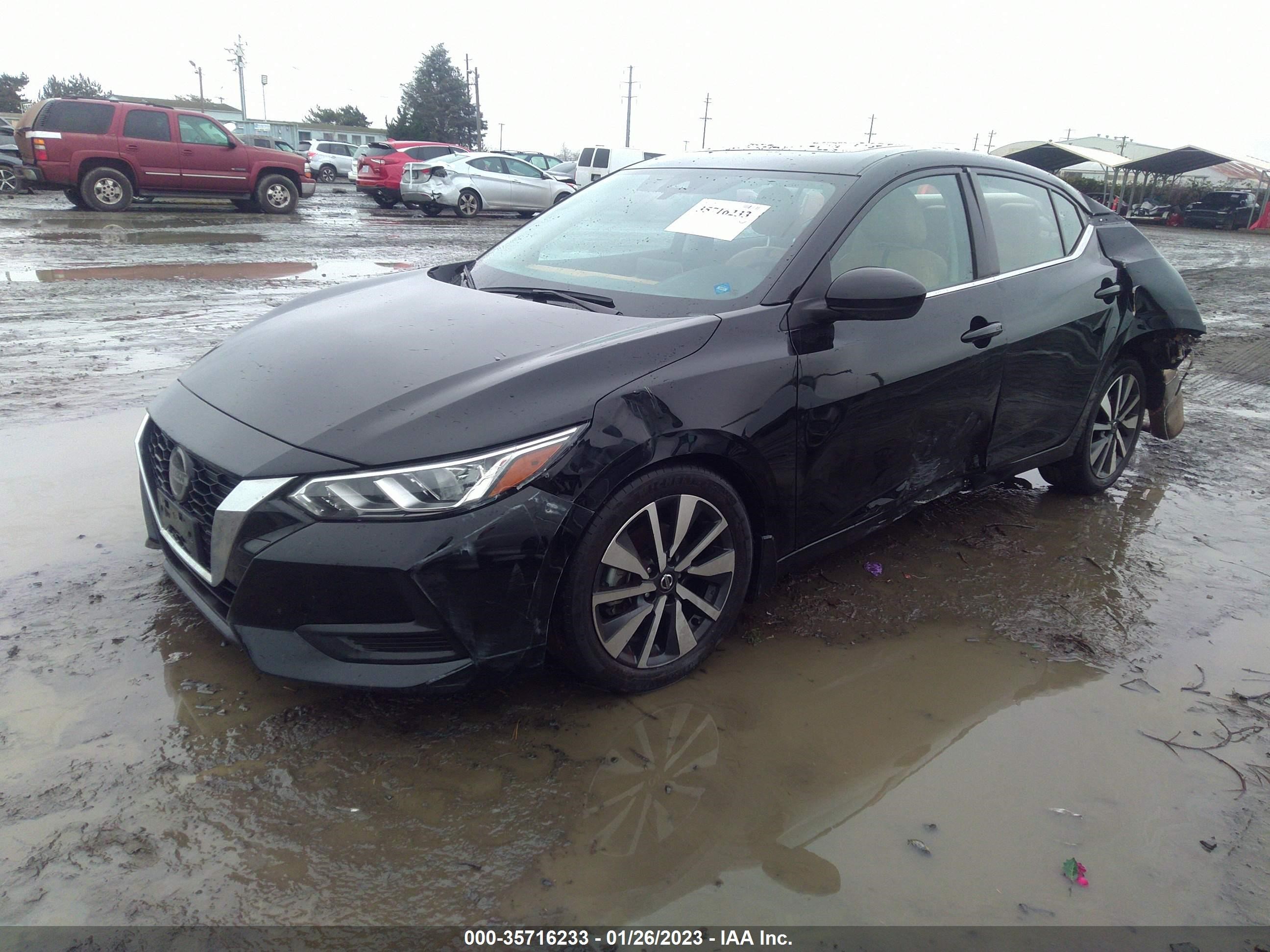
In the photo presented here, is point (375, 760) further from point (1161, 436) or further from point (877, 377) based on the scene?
point (1161, 436)

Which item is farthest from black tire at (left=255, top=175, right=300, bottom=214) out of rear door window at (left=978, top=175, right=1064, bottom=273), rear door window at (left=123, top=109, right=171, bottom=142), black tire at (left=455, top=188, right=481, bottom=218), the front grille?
the front grille

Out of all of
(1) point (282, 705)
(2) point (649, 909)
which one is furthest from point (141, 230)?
(2) point (649, 909)

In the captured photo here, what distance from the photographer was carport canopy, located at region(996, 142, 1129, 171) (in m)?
35.0

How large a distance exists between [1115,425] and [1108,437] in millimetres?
84

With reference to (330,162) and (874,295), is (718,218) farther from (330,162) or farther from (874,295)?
(330,162)

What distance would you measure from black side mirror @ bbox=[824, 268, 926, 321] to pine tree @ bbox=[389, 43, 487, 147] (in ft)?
228

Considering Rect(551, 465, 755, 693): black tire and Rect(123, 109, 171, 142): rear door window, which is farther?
Rect(123, 109, 171, 142): rear door window

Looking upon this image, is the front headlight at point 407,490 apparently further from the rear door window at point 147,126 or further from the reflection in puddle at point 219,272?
the rear door window at point 147,126

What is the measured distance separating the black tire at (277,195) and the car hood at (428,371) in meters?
16.1

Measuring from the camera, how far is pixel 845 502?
3.12 m

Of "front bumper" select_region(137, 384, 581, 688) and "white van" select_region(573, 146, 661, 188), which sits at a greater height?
"white van" select_region(573, 146, 661, 188)

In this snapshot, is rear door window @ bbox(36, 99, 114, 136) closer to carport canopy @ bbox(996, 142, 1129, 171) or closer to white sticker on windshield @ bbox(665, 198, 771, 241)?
white sticker on windshield @ bbox(665, 198, 771, 241)

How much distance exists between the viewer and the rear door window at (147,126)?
599 inches

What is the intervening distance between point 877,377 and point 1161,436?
10.1ft
